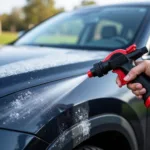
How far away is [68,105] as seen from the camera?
1710mm

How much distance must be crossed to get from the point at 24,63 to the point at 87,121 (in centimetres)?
62

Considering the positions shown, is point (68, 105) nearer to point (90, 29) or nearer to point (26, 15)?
point (90, 29)

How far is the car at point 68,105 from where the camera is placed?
5.07 ft

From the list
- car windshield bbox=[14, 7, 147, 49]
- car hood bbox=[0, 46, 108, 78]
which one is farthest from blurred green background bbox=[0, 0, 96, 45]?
car hood bbox=[0, 46, 108, 78]

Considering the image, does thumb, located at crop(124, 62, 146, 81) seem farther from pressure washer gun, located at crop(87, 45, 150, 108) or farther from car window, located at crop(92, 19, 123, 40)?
car window, located at crop(92, 19, 123, 40)

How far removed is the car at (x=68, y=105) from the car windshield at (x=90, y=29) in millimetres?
69

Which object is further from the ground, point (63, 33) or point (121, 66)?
point (121, 66)

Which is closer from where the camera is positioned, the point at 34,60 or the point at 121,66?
the point at 121,66

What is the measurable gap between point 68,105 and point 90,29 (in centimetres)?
199

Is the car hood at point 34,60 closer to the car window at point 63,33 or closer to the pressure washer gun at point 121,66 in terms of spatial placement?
the pressure washer gun at point 121,66

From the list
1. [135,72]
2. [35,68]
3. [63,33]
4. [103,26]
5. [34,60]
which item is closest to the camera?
[135,72]

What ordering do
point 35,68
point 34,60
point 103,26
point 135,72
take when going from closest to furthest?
1. point 135,72
2. point 35,68
3. point 34,60
4. point 103,26

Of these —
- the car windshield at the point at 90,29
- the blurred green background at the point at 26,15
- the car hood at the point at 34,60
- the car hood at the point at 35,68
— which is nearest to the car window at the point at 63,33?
the car windshield at the point at 90,29

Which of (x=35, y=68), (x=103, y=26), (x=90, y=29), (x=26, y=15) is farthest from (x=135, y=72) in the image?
(x=26, y=15)
